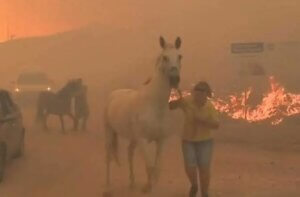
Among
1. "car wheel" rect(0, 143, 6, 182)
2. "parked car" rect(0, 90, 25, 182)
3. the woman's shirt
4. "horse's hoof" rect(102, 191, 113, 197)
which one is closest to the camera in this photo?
the woman's shirt

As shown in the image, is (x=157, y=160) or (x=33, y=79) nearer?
(x=157, y=160)

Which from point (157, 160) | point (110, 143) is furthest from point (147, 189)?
point (110, 143)

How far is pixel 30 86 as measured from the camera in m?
34.5

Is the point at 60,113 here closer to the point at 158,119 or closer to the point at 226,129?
the point at 226,129

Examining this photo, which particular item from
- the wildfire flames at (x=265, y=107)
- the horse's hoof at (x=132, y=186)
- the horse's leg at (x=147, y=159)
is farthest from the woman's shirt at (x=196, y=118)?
the wildfire flames at (x=265, y=107)

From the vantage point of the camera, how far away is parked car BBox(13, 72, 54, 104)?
33656mm

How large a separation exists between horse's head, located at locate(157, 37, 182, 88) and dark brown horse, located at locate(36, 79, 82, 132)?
12.1 m

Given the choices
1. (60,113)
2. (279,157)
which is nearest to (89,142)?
(60,113)

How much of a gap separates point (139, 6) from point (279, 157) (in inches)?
1759

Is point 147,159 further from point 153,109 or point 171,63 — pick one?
point 171,63

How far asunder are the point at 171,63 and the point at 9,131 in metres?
4.96

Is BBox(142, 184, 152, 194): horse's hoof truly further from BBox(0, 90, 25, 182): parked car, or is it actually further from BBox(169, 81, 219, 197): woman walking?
BBox(0, 90, 25, 182): parked car

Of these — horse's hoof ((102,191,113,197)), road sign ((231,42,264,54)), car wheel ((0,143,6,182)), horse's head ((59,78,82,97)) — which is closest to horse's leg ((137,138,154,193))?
horse's hoof ((102,191,113,197))

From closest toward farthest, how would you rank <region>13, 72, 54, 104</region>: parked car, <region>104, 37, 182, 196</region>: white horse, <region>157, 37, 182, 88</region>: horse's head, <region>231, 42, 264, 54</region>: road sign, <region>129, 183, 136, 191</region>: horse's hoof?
<region>157, 37, 182, 88</region>: horse's head < <region>104, 37, 182, 196</region>: white horse < <region>129, 183, 136, 191</region>: horse's hoof < <region>231, 42, 264, 54</region>: road sign < <region>13, 72, 54, 104</region>: parked car
